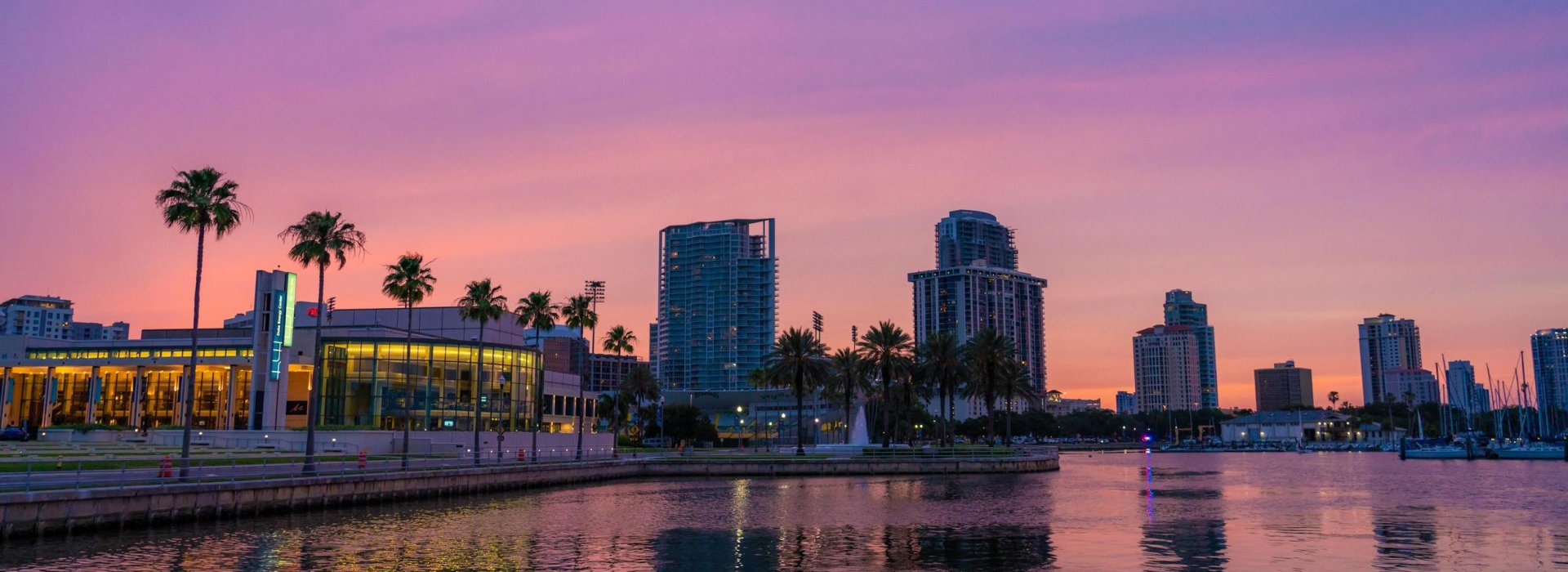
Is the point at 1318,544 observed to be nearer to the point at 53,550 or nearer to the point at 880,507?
the point at 880,507

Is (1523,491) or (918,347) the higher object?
(918,347)

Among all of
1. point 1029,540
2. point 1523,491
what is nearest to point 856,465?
point 1523,491

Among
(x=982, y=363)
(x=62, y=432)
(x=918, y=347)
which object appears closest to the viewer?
(x=62, y=432)

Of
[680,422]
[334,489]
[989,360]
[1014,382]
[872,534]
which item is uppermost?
[989,360]

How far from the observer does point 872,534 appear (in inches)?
1606

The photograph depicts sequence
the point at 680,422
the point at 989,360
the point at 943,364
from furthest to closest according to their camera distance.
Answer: the point at 680,422
the point at 989,360
the point at 943,364

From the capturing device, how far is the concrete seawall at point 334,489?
35625 millimetres

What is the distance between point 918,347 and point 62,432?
82971mm

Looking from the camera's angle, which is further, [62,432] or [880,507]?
[62,432]

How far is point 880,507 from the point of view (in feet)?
182

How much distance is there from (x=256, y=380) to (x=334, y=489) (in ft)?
219

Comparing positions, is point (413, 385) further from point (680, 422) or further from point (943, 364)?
point (943, 364)

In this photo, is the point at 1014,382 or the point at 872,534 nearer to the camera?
the point at 872,534

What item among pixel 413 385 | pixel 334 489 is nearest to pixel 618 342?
pixel 413 385
